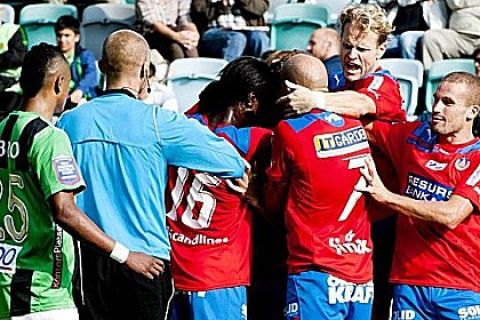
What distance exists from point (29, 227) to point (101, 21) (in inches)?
310

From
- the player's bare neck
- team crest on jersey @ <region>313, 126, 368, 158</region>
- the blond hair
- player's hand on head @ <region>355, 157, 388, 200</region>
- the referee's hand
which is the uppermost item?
the blond hair

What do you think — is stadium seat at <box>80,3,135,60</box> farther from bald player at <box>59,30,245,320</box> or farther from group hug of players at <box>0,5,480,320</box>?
bald player at <box>59,30,245,320</box>

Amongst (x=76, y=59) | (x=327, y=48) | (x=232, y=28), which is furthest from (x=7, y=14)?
(x=327, y=48)

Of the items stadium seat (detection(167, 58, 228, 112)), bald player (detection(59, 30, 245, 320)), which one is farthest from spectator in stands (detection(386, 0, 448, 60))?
bald player (detection(59, 30, 245, 320))

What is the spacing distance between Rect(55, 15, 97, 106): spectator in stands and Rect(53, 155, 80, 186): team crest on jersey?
20.8ft

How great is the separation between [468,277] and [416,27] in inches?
242

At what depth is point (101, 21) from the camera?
12516mm

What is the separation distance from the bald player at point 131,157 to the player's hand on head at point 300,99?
0.43 m

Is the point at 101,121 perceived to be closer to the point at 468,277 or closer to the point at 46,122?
the point at 46,122

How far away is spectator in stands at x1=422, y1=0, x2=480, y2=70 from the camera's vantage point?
1085 cm

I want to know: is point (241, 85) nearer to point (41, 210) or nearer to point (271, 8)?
point (41, 210)

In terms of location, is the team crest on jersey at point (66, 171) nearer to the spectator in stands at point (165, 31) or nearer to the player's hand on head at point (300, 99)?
the player's hand on head at point (300, 99)

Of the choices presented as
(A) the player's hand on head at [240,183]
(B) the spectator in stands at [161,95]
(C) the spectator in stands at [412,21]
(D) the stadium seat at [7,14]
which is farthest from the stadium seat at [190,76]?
(A) the player's hand on head at [240,183]

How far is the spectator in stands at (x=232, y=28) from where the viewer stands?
11.5m
